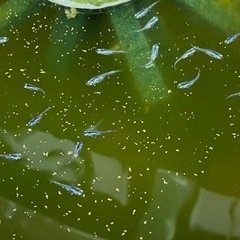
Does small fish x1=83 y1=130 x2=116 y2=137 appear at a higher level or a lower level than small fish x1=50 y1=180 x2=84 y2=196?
higher

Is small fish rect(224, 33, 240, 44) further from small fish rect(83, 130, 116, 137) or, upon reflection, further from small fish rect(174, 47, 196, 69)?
small fish rect(83, 130, 116, 137)

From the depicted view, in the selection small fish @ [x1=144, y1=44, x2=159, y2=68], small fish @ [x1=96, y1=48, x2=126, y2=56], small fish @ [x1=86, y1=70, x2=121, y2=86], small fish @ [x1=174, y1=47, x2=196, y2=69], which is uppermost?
small fish @ [x1=96, y1=48, x2=126, y2=56]

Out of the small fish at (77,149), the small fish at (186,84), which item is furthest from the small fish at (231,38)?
the small fish at (77,149)

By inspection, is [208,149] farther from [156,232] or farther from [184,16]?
[184,16]

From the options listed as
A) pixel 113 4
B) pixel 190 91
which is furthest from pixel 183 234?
pixel 113 4

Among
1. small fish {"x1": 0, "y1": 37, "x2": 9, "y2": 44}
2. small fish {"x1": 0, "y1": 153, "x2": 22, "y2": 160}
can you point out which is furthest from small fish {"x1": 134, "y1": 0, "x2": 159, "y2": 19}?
small fish {"x1": 0, "y1": 153, "x2": 22, "y2": 160}

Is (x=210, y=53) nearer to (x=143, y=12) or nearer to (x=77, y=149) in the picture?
(x=143, y=12)

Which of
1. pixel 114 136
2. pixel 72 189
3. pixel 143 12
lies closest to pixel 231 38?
pixel 143 12

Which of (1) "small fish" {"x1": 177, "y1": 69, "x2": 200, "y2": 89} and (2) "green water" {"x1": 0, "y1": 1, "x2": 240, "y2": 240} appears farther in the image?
(1) "small fish" {"x1": 177, "y1": 69, "x2": 200, "y2": 89}

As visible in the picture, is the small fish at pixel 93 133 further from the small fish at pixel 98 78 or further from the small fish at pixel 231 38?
the small fish at pixel 231 38
